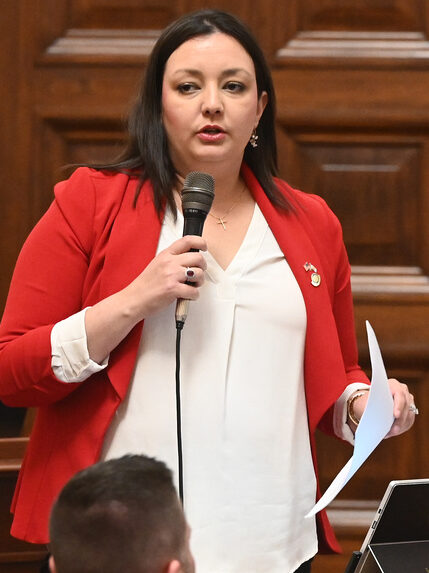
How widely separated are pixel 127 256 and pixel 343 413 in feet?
1.39

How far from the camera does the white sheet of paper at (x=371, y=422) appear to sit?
1.23m

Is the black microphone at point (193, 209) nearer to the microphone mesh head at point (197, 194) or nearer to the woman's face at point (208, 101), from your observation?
the microphone mesh head at point (197, 194)

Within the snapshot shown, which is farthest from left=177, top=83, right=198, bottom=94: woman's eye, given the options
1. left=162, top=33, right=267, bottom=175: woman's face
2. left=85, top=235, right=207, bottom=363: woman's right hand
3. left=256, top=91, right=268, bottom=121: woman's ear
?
left=85, top=235, right=207, bottom=363: woman's right hand

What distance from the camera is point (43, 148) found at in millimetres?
2252

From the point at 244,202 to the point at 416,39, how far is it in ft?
2.90

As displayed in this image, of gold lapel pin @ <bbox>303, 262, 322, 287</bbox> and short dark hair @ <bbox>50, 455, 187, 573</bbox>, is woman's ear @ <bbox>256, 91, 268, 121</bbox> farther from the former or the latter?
short dark hair @ <bbox>50, 455, 187, 573</bbox>

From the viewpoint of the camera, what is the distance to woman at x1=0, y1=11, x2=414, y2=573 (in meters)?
1.40

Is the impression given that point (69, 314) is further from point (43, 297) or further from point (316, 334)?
point (316, 334)

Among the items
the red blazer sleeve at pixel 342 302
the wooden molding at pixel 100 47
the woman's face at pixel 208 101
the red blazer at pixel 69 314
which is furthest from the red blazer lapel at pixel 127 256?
the wooden molding at pixel 100 47

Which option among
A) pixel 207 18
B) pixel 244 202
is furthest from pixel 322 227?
pixel 207 18

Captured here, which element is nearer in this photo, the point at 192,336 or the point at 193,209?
the point at 193,209

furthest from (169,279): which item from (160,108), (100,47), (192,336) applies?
(100,47)

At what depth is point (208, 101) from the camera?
149cm

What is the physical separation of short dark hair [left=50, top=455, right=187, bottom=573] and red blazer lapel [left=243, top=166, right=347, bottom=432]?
1.81ft
